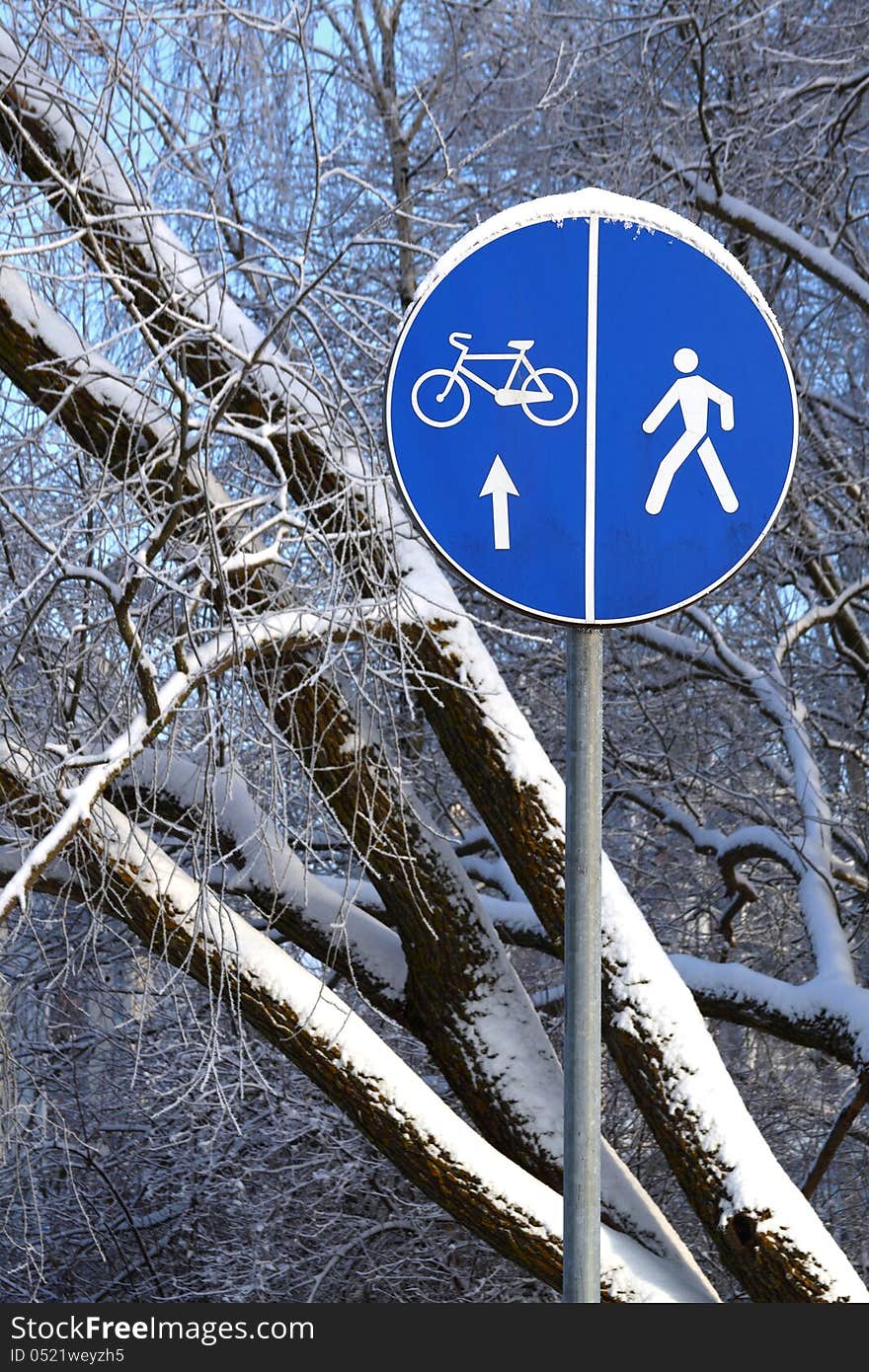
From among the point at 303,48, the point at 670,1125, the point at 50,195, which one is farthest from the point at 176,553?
the point at 670,1125

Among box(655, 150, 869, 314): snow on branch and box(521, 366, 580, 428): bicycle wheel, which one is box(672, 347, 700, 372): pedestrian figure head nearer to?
box(521, 366, 580, 428): bicycle wheel

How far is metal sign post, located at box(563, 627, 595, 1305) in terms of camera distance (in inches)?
72.0

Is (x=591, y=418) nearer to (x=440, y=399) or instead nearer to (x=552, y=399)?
(x=552, y=399)

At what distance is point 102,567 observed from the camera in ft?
15.7

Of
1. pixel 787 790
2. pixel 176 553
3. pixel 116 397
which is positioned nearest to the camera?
pixel 176 553

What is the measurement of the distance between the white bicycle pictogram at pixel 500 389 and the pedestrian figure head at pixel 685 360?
136mm

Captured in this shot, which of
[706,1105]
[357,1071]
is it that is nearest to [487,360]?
[357,1071]

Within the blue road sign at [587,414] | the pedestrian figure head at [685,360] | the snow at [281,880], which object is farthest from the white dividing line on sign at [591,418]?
the snow at [281,880]

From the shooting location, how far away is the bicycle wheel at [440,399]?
6.48ft

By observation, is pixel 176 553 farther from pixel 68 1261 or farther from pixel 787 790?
pixel 68 1261

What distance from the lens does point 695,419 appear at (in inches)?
78.6

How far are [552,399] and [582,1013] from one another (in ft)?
2.41

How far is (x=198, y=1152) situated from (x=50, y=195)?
241 inches

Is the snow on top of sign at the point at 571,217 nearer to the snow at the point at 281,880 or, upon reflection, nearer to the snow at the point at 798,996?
the snow at the point at 281,880
